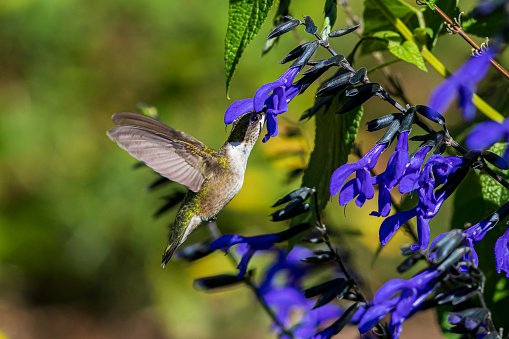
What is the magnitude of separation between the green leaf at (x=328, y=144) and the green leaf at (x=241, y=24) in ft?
0.51

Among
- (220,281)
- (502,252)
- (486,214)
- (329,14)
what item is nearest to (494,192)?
(486,214)

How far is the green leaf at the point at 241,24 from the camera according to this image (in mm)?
877

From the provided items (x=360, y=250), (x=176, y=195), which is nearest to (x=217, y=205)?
(x=176, y=195)

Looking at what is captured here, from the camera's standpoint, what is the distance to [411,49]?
3.19 feet

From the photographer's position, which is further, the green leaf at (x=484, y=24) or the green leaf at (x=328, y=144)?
the green leaf at (x=484, y=24)

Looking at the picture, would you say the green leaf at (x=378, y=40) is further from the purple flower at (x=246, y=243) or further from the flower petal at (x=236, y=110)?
the purple flower at (x=246, y=243)

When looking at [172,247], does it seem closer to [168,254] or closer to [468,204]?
[168,254]

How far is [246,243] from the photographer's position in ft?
3.63

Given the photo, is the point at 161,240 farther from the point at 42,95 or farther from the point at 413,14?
the point at 413,14

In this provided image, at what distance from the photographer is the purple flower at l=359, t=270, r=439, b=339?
0.78 m

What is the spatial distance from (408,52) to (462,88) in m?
0.34

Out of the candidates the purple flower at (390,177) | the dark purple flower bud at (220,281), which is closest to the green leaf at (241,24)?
the purple flower at (390,177)

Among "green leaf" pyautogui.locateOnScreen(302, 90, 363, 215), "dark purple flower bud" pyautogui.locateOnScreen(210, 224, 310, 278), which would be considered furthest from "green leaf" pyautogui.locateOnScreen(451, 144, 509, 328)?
"dark purple flower bud" pyautogui.locateOnScreen(210, 224, 310, 278)

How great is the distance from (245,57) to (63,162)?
121cm
